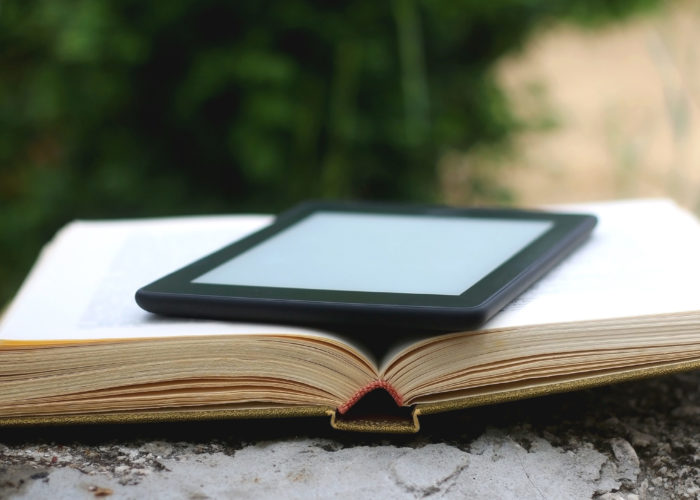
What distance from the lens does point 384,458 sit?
26.3 inches

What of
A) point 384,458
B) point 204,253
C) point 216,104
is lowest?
point 384,458

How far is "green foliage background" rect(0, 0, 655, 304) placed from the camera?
1.90 m

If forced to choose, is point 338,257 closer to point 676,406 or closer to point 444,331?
point 444,331

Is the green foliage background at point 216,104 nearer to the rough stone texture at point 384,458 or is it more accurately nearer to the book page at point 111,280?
the book page at point 111,280

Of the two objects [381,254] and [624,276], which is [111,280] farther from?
[624,276]

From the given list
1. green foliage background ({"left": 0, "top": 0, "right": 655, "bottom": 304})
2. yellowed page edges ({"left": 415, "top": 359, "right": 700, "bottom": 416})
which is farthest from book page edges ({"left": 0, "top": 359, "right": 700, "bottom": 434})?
green foliage background ({"left": 0, "top": 0, "right": 655, "bottom": 304})

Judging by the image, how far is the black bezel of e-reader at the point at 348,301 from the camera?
0.64 metres

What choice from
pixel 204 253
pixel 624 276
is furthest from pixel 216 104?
pixel 624 276

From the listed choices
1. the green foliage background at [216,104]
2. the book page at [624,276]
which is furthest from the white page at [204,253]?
the green foliage background at [216,104]

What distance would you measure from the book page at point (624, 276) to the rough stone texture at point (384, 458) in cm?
11

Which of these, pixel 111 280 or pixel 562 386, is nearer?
pixel 562 386

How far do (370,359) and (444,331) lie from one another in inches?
2.4

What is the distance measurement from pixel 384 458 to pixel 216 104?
141cm

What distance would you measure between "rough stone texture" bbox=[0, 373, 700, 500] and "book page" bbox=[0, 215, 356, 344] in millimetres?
89
